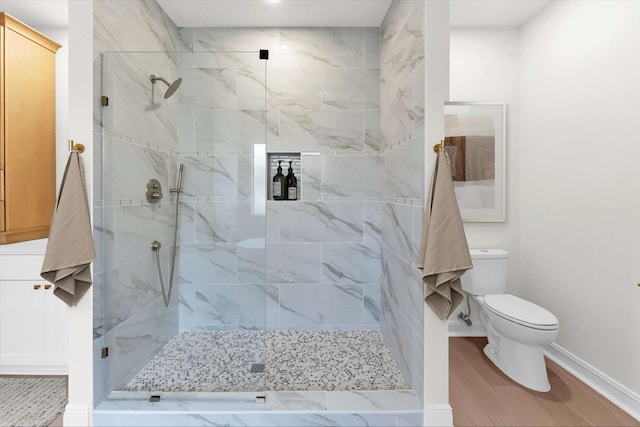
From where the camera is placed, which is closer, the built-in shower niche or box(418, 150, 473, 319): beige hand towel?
box(418, 150, 473, 319): beige hand towel

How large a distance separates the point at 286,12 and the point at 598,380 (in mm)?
3283

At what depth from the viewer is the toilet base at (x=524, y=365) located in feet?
7.00

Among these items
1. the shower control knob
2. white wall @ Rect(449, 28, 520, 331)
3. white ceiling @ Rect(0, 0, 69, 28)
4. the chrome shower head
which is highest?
white ceiling @ Rect(0, 0, 69, 28)

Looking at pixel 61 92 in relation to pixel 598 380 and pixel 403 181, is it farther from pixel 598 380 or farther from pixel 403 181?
pixel 598 380

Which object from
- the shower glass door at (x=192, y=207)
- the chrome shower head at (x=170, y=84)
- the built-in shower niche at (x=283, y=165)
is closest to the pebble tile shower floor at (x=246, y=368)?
the shower glass door at (x=192, y=207)

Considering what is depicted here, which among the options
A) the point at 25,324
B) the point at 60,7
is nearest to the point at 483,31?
the point at 60,7

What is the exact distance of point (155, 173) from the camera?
2076 mm

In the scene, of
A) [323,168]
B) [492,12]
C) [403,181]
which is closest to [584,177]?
[403,181]

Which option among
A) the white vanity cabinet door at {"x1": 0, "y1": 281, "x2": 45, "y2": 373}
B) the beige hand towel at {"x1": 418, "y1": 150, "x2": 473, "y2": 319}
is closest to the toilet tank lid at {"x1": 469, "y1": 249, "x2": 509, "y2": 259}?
the beige hand towel at {"x1": 418, "y1": 150, "x2": 473, "y2": 319}

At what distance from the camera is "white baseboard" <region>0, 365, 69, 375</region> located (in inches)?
87.4

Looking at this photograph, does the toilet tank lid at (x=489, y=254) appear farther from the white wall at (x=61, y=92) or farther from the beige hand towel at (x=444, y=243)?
the white wall at (x=61, y=92)

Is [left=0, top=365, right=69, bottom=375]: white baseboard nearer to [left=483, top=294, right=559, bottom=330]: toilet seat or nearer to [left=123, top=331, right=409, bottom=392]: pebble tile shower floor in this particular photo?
[left=123, top=331, right=409, bottom=392]: pebble tile shower floor

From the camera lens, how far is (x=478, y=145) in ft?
9.38

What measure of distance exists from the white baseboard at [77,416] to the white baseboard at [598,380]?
2.95m
